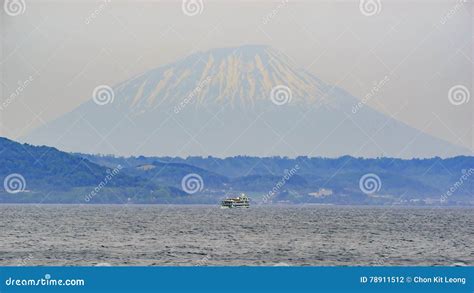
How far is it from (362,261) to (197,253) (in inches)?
433

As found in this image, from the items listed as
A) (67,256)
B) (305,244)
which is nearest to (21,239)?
(67,256)

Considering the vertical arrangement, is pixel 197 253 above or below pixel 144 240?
below

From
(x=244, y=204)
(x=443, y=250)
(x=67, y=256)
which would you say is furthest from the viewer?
(x=244, y=204)

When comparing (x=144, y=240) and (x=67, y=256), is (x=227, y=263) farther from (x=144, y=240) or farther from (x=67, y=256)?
(x=144, y=240)

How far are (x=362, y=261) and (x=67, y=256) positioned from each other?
18.1 metres

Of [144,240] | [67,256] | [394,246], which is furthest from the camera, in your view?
[144,240]

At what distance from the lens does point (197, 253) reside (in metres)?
56.9
